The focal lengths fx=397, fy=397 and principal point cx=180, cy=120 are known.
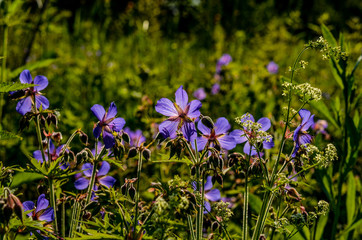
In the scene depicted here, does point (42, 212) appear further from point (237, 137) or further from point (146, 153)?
point (237, 137)

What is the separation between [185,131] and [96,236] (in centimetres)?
47

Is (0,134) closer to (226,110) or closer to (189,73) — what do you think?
(226,110)

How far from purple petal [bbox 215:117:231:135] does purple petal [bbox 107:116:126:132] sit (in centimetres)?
35

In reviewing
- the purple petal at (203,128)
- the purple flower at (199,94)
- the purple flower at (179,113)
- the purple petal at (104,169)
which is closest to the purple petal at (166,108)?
the purple flower at (179,113)

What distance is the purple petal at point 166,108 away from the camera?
142 centimetres

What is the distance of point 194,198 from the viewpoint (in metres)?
1.24

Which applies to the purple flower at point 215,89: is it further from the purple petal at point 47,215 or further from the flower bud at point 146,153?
the purple petal at point 47,215

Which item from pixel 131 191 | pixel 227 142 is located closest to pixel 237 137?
pixel 227 142

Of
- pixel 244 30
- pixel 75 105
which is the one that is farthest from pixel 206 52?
pixel 75 105

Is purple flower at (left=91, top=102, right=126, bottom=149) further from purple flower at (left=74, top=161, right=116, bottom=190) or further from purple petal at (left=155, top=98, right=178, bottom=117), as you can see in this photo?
purple flower at (left=74, top=161, right=116, bottom=190)

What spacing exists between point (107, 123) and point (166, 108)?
0.75 ft

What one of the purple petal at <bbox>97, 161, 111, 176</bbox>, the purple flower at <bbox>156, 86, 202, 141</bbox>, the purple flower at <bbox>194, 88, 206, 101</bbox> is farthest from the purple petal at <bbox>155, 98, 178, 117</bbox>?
the purple flower at <bbox>194, 88, 206, 101</bbox>

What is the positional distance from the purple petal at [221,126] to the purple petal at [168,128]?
0.56 feet

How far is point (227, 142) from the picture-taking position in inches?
60.0
